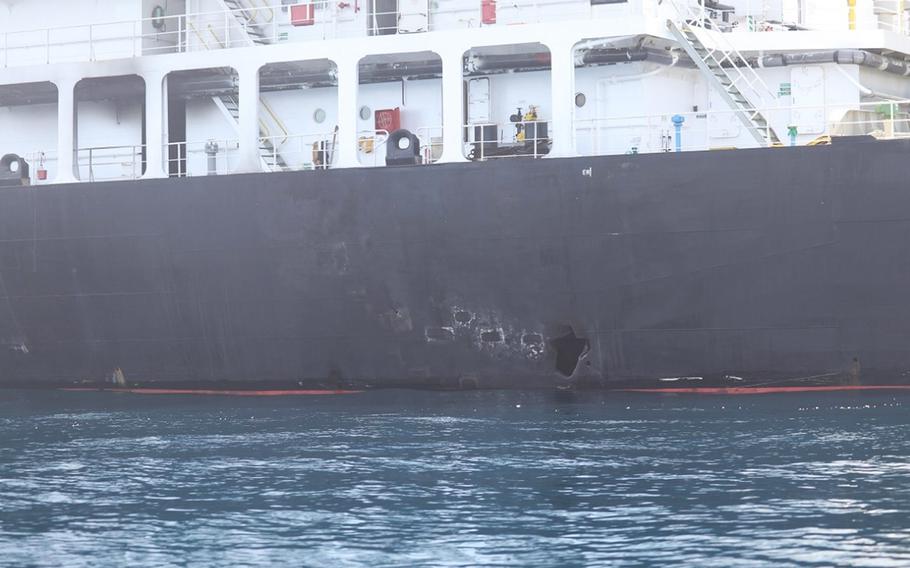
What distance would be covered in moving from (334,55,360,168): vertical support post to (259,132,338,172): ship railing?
70 centimetres

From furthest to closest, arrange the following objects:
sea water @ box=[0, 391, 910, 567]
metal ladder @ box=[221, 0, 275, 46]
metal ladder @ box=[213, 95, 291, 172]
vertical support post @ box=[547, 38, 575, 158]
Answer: metal ladder @ box=[221, 0, 275, 46], metal ladder @ box=[213, 95, 291, 172], vertical support post @ box=[547, 38, 575, 158], sea water @ box=[0, 391, 910, 567]

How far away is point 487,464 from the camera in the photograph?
1362 cm

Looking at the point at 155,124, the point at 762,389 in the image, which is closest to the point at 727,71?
the point at 762,389

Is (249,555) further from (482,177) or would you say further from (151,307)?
(151,307)

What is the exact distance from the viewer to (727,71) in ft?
61.7

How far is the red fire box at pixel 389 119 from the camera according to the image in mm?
19938

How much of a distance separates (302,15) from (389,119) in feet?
7.02

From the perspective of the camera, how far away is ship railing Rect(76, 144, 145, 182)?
21.4m

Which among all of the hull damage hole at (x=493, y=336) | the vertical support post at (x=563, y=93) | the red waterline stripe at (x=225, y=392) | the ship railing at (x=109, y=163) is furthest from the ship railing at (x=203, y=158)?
the vertical support post at (x=563, y=93)

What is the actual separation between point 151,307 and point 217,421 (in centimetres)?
310

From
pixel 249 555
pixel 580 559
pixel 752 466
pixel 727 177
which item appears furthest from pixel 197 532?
pixel 727 177

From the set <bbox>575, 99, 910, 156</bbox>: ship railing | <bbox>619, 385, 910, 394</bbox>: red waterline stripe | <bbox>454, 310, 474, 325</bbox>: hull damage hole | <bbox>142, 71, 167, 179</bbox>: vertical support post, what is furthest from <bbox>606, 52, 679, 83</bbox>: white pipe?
<bbox>142, 71, 167, 179</bbox>: vertical support post

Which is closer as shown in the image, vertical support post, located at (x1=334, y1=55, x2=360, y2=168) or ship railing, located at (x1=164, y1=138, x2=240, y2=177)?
vertical support post, located at (x1=334, y1=55, x2=360, y2=168)

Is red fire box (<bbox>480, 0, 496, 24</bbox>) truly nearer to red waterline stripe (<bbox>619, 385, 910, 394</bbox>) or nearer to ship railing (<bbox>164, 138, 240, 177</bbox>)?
ship railing (<bbox>164, 138, 240, 177</bbox>)
